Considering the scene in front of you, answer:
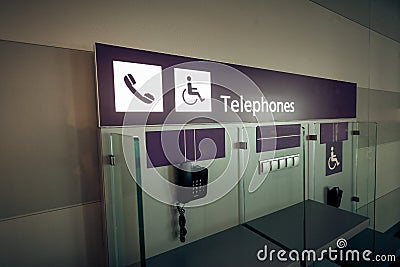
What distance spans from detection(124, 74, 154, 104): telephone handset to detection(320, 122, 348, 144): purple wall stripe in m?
1.52

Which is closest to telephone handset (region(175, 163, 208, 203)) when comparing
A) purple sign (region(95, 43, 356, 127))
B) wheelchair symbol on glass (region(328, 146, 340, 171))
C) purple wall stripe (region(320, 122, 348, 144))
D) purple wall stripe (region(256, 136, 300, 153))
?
purple sign (region(95, 43, 356, 127))

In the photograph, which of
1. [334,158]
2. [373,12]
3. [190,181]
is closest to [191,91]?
[190,181]

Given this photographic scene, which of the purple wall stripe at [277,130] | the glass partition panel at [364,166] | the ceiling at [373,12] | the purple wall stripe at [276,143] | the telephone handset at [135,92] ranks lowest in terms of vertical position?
the glass partition panel at [364,166]

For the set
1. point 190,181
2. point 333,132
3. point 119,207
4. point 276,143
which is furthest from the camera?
point 333,132

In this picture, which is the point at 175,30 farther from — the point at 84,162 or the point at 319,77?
the point at 319,77

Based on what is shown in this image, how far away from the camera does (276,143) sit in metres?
1.64

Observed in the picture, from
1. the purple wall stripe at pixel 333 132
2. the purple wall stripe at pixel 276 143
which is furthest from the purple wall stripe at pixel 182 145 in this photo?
the purple wall stripe at pixel 333 132

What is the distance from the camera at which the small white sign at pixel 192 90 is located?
47.3 inches

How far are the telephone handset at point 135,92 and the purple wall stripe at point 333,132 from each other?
1.52m

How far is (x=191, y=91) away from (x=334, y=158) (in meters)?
1.57

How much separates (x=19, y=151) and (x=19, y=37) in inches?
17.5

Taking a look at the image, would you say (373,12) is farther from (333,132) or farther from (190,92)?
(190,92)

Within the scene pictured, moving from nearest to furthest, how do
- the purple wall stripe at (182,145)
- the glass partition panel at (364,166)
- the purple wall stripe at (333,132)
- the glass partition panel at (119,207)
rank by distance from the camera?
1. the glass partition panel at (119,207)
2. the purple wall stripe at (182,145)
3. the purple wall stripe at (333,132)
4. the glass partition panel at (364,166)

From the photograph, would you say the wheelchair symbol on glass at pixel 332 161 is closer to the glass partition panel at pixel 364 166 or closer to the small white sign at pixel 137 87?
the glass partition panel at pixel 364 166
